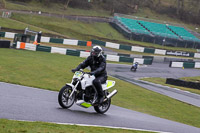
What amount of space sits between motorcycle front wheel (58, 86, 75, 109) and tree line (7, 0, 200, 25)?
6256 cm

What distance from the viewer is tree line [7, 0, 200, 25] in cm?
7306

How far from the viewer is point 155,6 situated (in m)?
82.9

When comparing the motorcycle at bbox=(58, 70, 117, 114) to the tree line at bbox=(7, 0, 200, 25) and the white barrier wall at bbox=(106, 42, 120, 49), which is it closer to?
the white barrier wall at bbox=(106, 42, 120, 49)

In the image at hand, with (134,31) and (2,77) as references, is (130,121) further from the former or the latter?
(134,31)

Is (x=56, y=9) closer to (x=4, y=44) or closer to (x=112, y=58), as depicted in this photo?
(x=112, y=58)

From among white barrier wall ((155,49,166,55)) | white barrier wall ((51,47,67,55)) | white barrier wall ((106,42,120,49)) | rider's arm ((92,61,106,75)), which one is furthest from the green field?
rider's arm ((92,61,106,75))

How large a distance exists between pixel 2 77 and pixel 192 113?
9299mm

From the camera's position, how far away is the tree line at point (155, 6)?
73.1 metres

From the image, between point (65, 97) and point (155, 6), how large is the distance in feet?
249

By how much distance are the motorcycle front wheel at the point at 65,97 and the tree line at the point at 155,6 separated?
62561 mm

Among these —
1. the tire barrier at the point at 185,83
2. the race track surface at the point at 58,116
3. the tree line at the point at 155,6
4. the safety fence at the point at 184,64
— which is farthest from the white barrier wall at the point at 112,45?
the race track surface at the point at 58,116

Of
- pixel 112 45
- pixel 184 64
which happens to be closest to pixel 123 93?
pixel 184 64

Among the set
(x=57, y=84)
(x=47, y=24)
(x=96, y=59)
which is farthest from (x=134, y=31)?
(x=96, y=59)

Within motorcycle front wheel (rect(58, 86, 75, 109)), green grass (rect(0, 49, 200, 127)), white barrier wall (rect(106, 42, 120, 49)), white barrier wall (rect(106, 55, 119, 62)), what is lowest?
green grass (rect(0, 49, 200, 127))
